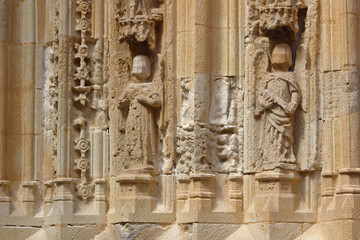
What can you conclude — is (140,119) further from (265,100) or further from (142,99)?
(265,100)

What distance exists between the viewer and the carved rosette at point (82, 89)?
491 inches

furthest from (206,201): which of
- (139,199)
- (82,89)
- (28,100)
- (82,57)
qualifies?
(28,100)

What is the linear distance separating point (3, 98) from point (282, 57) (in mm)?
3892

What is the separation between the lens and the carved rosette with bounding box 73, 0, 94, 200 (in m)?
12.5

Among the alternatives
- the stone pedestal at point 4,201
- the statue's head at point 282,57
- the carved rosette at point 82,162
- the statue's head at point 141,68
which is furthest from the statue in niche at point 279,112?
the stone pedestal at point 4,201

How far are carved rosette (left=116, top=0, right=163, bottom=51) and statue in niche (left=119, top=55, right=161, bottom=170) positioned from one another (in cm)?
28

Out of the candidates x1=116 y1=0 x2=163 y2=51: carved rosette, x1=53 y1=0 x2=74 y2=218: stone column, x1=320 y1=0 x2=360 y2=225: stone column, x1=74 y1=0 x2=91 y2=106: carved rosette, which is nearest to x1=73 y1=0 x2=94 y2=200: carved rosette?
x1=74 y1=0 x2=91 y2=106: carved rosette

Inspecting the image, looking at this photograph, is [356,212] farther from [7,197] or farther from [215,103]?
[7,197]

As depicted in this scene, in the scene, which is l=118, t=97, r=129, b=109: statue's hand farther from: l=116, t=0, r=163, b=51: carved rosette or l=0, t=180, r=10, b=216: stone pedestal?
l=0, t=180, r=10, b=216: stone pedestal

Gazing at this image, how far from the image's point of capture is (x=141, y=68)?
12.1 m

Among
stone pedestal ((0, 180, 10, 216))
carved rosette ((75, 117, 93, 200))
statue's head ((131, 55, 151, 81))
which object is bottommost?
stone pedestal ((0, 180, 10, 216))

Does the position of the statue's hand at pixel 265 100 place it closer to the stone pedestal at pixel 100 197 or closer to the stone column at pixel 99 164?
the stone column at pixel 99 164

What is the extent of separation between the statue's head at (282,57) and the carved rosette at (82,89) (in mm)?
2535

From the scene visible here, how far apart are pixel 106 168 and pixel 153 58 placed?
5.05 feet
